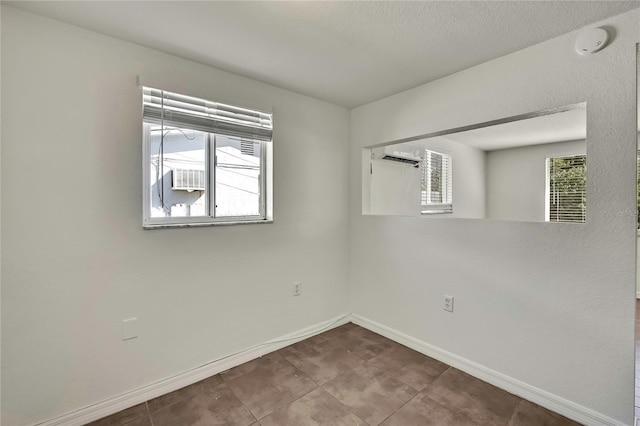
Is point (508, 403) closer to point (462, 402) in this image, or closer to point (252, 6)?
point (462, 402)

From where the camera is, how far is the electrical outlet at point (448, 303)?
2.30 m

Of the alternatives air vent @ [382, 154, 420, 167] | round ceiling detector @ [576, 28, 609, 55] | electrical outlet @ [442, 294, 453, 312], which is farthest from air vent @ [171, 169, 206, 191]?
round ceiling detector @ [576, 28, 609, 55]

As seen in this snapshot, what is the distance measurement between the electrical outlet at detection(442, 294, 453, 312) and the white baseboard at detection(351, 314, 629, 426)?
1.15 feet

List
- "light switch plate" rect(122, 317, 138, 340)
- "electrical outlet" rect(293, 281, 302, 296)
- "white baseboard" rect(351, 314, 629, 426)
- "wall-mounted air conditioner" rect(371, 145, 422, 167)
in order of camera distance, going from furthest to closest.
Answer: "wall-mounted air conditioner" rect(371, 145, 422, 167)
"electrical outlet" rect(293, 281, 302, 296)
"light switch plate" rect(122, 317, 138, 340)
"white baseboard" rect(351, 314, 629, 426)

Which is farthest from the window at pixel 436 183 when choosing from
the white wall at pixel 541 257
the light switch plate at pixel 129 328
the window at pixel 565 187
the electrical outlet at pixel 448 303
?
the light switch plate at pixel 129 328

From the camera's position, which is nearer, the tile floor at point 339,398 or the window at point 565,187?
the tile floor at point 339,398

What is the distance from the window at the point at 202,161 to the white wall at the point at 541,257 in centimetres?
129

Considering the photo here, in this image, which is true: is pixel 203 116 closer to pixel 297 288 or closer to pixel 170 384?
pixel 297 288

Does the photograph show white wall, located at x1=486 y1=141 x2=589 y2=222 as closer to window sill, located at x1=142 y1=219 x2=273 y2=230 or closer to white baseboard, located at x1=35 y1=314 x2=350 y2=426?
white baseboard, located at x1=35 y1=314 x2=350 y2=426

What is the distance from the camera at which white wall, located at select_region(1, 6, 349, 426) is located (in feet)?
4.99

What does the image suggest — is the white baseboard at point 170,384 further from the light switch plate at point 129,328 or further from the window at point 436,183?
the window at point 436,183

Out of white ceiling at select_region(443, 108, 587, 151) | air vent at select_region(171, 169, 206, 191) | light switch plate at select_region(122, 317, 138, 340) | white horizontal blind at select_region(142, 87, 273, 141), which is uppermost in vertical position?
white ceiling at select_region(443, 108, 587, 151)

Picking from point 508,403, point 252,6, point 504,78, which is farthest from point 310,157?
point 508,403

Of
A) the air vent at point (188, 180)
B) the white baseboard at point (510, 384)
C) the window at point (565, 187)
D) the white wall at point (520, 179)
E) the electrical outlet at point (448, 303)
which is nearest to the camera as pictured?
the white baseboard at point (510, 384)
